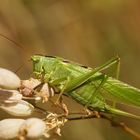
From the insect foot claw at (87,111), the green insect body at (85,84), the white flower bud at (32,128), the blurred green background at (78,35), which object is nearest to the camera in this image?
the white flower bud at (32,128)

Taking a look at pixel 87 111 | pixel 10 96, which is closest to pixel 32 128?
pixel 10 96

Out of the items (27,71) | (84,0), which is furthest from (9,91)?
(84,0)

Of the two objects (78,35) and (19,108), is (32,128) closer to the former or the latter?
(19,108)

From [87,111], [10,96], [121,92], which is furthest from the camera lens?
[121,92]

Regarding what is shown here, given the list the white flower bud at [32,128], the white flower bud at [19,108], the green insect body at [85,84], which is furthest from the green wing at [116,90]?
the white flower bud at [32,128]

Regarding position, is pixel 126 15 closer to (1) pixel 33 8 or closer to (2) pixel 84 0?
(2) pixel 84 0

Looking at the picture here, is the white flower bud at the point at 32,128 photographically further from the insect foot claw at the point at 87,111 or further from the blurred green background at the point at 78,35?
the blurred green background at the point at 78,35
